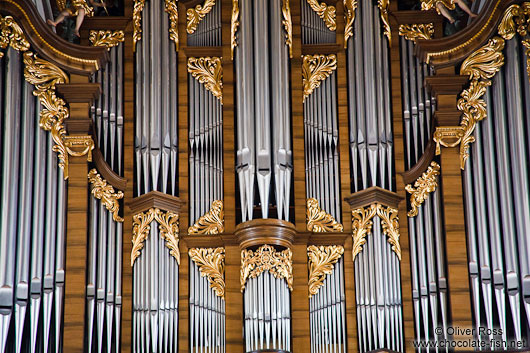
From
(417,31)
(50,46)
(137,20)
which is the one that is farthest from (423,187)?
(50,46)

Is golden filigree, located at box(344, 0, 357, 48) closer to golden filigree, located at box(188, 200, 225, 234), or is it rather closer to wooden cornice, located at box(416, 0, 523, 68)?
wooden cornice, located at box(416, 0, 523, 68)

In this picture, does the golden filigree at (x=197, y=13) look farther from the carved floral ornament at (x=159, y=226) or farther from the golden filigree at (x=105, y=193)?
the carved floral ornament at (x=159, y=226)

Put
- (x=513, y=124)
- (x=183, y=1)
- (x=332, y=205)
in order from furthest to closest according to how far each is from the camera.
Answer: (x=183, y=1) < (x=332, y=205) < (x=513, y=124)

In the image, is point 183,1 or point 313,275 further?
point 183,1

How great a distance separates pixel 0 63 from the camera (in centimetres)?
1706

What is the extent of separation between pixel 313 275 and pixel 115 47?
13.5 ft

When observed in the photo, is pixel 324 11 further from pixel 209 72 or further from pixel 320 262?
pixel 320 262

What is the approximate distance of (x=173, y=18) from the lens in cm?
1862

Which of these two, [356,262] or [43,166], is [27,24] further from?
[356,262]

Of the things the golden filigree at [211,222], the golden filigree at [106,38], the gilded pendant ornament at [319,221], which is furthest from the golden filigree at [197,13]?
the gilded pendant ornament at [319,221]

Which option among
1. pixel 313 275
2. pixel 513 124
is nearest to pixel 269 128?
pixel 313 275

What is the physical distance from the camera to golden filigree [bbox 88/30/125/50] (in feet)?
60.7

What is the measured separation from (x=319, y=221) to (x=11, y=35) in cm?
440

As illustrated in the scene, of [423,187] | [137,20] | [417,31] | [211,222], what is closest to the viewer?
[423,187]
